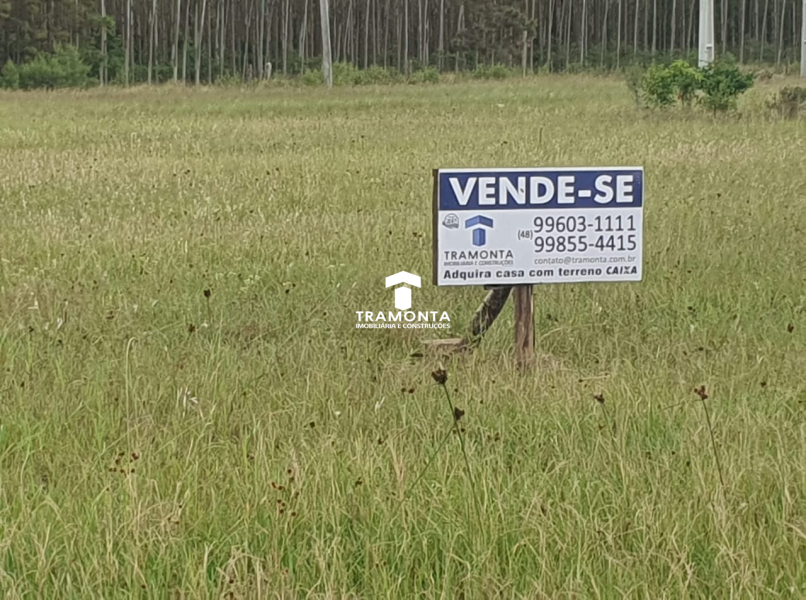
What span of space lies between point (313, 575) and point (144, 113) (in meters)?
18.6

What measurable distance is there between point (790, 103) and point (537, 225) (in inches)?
505

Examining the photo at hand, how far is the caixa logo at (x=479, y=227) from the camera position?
416cm

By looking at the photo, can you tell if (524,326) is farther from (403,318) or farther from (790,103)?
(790,103)

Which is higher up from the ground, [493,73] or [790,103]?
[493,73]

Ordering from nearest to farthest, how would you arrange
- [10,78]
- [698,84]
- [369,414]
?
[369,414], [698,84], [10,78]

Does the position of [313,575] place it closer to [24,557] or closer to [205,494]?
[205,494]

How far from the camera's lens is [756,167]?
9695 millimetres

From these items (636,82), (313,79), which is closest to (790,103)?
(636,82)

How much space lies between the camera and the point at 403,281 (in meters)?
5.70

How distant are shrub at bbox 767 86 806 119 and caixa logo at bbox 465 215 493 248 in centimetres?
1218

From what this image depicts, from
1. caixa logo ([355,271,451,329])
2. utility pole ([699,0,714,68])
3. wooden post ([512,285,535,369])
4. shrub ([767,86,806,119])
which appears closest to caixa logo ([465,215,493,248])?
wooden post ([512,285,535,369])

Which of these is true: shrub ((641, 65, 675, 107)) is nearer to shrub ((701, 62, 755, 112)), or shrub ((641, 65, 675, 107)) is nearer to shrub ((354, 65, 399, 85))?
shrub ((701, 62, 755, 112))

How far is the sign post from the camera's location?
4137mm

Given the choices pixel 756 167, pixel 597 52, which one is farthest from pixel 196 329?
pixel 597 52
